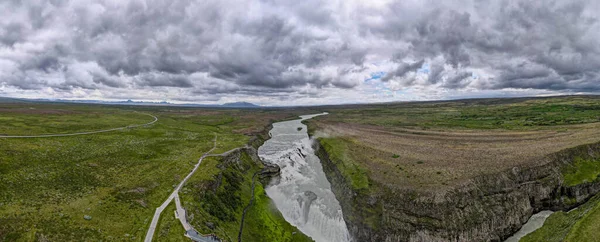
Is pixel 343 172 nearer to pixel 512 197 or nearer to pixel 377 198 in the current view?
pixel 377 198

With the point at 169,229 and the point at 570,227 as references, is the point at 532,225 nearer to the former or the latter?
the point at 570,227

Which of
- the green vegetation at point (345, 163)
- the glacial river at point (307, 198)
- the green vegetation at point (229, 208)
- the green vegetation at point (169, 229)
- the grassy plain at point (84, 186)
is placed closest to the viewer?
the grassy plain at point (84, 186)

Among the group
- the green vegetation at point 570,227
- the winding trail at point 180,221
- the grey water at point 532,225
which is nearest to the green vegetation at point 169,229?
the winding trail at point 180,221

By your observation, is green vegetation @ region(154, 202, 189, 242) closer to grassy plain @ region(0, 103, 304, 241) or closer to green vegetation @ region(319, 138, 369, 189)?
grassy plain @ region(0, 103, 304, 241)

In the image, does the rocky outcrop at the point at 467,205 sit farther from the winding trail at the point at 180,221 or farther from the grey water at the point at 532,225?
the winding trail at the point at 180,221

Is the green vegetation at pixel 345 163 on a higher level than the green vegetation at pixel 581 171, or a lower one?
lower

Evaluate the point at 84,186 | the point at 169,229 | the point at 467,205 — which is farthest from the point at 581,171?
the point at 84,186
